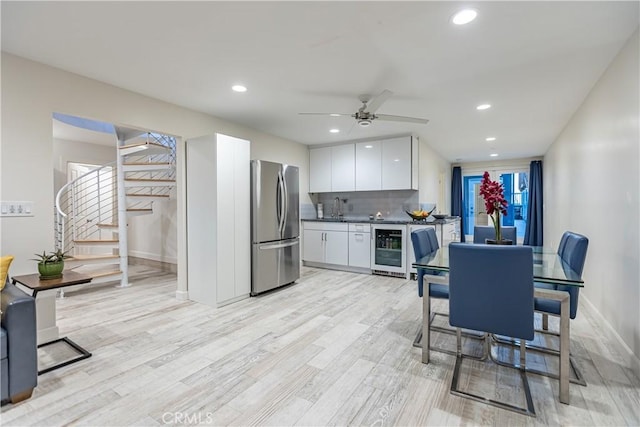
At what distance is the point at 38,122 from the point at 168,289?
8.35 ft

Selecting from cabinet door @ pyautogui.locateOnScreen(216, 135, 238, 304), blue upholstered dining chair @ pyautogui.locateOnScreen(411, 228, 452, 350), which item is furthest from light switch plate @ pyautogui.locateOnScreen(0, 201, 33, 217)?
blue upholstered dining chair @ pyautogui.locateOnScreen(411, 228, 452, 350)

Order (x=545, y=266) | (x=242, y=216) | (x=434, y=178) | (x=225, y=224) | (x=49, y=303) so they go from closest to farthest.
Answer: (x=545, y=266) < (x=49, y=303) < (x=225, y=224) < (x=242, y=216) < (x=434, y=178)

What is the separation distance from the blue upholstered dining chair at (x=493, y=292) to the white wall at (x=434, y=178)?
3.72 metres

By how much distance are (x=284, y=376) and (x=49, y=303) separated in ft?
7.14

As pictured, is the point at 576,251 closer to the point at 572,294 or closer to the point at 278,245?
the point at 572,294

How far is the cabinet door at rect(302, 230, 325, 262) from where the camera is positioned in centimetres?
545

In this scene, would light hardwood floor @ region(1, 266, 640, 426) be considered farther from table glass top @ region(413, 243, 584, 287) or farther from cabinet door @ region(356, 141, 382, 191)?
cabinet door @ region(356, 141, 382, 191)

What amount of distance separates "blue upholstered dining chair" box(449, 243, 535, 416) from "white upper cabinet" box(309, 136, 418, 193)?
3.35 meters

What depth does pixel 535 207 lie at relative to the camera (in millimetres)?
7285

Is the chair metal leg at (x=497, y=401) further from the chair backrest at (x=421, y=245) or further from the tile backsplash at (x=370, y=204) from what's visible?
the tile backsplash at (x=370, y=204)

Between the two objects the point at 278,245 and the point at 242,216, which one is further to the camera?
the point at 278,245

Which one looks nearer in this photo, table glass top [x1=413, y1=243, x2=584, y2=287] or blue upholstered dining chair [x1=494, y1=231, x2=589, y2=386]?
table glass top [x1=413, y1=243, x2=584, y2=287]

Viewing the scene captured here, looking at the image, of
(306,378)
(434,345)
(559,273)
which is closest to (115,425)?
(306,378)

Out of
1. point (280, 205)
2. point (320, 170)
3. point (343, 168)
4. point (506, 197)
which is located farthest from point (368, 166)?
point (506, 197)
